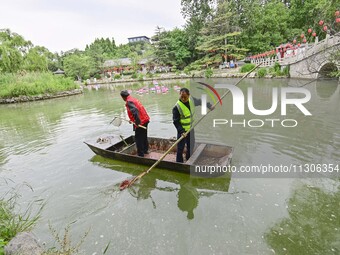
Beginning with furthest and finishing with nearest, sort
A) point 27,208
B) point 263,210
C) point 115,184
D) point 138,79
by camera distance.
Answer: point 138,79 → point 115,184 → point 27,208 → point 263,210


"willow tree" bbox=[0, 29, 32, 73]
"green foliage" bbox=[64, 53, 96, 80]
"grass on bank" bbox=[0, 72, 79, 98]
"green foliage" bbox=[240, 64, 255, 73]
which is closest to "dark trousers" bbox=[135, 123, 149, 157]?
"grass on bank" bbox=[0, 72, 79, 98]

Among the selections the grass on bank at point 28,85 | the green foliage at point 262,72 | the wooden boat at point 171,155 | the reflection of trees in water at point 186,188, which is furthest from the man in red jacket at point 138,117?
the green foliage at point 262,72

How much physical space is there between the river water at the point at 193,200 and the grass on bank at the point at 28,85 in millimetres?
16622

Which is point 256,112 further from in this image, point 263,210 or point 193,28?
point 193,28

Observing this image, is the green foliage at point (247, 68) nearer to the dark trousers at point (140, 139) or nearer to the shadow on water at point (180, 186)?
the dark trousers at point (140, 139)

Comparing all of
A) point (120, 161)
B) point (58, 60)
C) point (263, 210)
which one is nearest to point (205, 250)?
point (263, 210)

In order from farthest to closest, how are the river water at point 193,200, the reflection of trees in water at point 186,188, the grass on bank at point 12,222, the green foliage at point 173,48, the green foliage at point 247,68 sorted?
the green foliage at point 173,48
the green foliage at point 247,68
the reflection of trees in water at point 186,188
the river water at point 193,200
the grass on bank at point 12,222

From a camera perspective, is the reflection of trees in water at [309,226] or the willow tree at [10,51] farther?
the willow tree at [10,51]

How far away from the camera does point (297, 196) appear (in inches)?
166

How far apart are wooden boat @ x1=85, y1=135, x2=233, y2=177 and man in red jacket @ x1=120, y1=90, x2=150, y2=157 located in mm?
302

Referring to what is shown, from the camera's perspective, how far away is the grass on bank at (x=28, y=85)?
70.4 ft

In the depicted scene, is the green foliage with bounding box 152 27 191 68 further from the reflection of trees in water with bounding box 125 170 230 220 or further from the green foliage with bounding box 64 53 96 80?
the reflection of trees in water with bounding box 125 170 230 220

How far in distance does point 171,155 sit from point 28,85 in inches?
860

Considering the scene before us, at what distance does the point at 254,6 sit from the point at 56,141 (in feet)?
121
